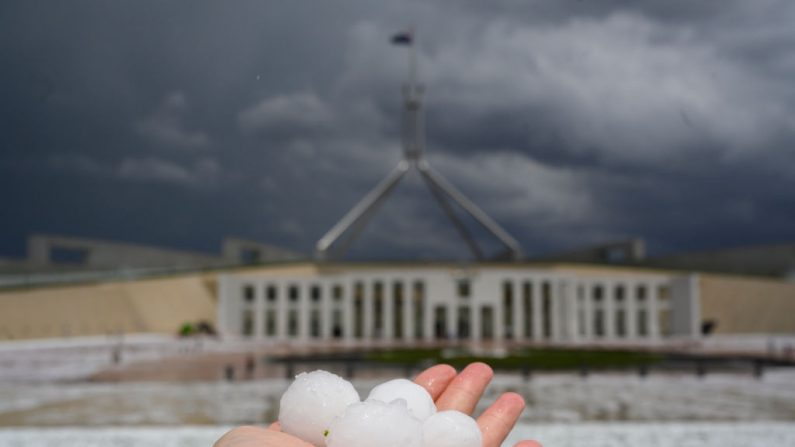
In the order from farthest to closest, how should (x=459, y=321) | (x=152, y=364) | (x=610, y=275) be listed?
(x=610, y=275) < (x=459, y=321) < (x=152, y=364)

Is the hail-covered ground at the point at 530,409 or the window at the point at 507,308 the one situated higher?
the hail-covered ground at the point at 530,409

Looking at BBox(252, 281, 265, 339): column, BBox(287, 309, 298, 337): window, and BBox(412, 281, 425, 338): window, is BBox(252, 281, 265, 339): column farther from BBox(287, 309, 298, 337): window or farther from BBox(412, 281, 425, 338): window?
BBox(412, 281, 425, 338): window

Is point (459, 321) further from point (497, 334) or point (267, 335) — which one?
point (267, 335)

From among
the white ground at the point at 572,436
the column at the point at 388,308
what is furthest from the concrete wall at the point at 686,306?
the white ground at the point at 572,436

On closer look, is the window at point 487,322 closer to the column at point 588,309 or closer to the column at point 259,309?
the column at point 588,309

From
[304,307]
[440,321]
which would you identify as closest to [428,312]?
[440,321]

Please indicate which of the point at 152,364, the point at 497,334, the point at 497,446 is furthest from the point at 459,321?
the point at 497,446

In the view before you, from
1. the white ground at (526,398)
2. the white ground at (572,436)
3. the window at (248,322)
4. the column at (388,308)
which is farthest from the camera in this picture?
the window at (248,322)

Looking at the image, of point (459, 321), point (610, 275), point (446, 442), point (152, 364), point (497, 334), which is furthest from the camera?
point (610, 275)

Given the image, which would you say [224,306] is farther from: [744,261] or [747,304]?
[744,261]
